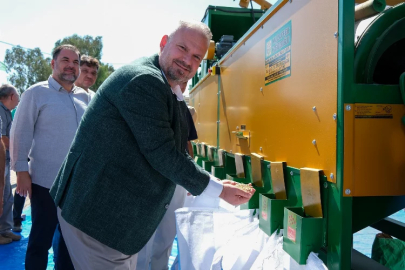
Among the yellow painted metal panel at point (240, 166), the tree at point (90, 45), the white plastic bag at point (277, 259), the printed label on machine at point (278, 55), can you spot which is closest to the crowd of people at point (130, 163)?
the white plastic bag at point (277, 259)

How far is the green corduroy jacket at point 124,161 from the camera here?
4.73 ft

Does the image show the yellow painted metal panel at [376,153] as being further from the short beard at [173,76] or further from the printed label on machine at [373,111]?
the short beard at [173,76]

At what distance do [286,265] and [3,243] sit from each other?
3355mm

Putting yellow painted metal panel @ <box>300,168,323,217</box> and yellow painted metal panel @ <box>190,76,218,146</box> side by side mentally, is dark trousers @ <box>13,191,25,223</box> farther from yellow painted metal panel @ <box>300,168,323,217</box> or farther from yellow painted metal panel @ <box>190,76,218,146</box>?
yellow painted metal panel @ <box>300,168,323,217</box>

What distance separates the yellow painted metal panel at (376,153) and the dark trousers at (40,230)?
2.09m

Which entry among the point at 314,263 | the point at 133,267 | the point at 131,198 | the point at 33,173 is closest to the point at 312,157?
the point at 314,263

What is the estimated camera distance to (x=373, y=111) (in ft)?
4.20

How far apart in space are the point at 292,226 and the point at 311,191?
0.18 meters

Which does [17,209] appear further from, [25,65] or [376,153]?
[25,65]

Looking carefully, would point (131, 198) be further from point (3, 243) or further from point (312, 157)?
point (3, 243)

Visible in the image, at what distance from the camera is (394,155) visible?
51.5 inches

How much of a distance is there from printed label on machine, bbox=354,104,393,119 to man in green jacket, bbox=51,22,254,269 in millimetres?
647

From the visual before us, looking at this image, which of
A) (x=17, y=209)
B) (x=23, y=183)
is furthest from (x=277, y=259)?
(x=17, y=209)

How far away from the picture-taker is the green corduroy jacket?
144 centimetres
